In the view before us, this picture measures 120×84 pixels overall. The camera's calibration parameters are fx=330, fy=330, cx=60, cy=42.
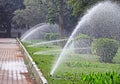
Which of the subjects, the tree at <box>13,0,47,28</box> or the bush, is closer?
the bush

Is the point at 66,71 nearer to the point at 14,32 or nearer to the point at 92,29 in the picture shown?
the point at 92,29

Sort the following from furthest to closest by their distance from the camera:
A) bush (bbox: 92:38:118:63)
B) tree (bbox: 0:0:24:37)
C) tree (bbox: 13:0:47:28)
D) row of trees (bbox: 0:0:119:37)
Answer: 1. tree (bbox: 0:0:24:37)
2. tree (bbox: 13:0:47:28)
3. row of trees (bbox: 0:0:119:37)
4. bush (bbox: 92:38:118:63)

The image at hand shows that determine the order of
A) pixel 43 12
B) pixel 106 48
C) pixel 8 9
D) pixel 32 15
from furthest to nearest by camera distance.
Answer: pixel 8 9 → pixel 32 15 → pixel 43 12 → pixel 106 48

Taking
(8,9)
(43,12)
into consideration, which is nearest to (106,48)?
(43,12)

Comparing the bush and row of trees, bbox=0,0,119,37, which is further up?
row of trees, bbox=0,0,119,37

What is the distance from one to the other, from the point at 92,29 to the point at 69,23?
17901 mm

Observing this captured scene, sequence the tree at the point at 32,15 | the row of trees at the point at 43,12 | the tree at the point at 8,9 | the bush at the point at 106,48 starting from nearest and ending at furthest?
the bush at the point at 106,48, the row of trees at the point at 43,12, the tree at the point at 32,15, the tree at the point at 8,9

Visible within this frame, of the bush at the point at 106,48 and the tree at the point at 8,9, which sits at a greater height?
the tree at the point at 8,9

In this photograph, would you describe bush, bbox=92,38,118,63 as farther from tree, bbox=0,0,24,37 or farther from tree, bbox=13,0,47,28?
tree, bbox=0,0,24,37

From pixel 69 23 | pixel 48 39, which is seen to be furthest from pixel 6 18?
pixel 48 39

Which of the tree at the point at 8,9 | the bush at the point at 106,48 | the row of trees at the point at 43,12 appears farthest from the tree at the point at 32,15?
the bush at the point at 106,48

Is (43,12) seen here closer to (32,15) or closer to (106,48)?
(32,15)

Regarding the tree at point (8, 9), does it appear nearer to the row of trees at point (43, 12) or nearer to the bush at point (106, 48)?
the row of trees at point (43, 12)

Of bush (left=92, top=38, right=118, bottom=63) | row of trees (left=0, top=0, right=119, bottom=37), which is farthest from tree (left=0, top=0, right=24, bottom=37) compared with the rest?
bush (left=92, top=38, right=118, bottom=63)
